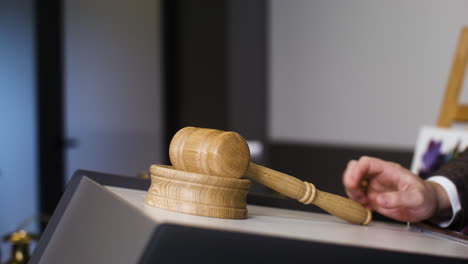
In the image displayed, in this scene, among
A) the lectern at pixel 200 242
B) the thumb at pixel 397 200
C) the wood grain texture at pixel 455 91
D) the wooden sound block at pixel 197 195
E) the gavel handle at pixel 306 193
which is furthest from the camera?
the wood grain texture at pixel 455 91

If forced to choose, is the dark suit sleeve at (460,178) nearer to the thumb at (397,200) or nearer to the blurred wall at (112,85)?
the thumb at (397,200)

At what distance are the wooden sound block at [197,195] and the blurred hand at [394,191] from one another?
16.1 inches

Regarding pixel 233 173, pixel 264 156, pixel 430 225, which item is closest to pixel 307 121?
pixel 264 156

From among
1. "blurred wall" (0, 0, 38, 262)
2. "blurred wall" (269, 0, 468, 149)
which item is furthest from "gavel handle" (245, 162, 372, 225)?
"blurred wall" (0, 0, 38, 262)

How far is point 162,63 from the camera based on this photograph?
4.86 metres

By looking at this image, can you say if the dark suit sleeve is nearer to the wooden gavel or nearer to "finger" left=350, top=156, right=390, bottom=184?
"finger" left=350, top=156, right=390, bottom=184

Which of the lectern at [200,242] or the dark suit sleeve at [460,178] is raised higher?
the lectern at [200,242]

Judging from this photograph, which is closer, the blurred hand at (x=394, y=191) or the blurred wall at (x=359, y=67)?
the blurred hand at (x=394, y=191)

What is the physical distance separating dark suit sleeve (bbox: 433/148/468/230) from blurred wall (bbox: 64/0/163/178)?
3.22 meters

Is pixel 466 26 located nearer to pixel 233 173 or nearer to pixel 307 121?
pixel 307 121

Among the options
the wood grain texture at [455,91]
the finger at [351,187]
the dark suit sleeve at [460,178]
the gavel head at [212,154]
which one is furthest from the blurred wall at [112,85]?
the gavel head at [212,154]

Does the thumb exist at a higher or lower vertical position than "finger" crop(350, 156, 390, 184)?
lower

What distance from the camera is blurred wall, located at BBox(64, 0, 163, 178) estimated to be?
167 inches

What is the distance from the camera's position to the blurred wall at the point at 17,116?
3.82 m
